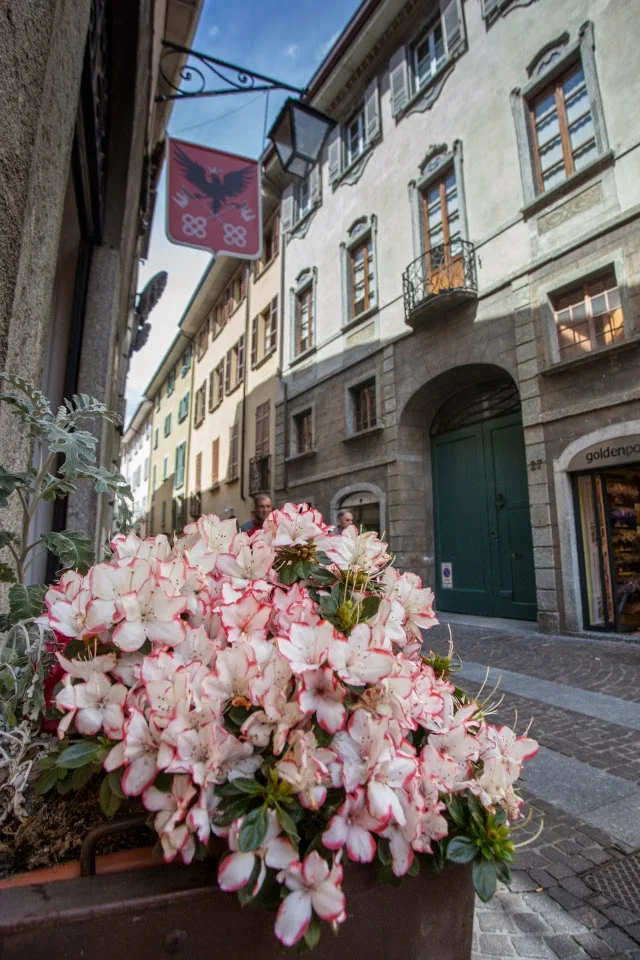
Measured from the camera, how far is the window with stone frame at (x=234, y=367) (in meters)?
19.1

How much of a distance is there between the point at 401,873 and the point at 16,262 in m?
1.49

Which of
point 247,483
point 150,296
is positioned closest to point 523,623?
point 150,296

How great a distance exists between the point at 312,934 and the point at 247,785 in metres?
0.17

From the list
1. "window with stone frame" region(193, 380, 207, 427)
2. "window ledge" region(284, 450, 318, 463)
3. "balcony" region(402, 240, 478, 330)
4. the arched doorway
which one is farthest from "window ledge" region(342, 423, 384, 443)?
"window with stone frame" region(193, 380, 207, 427)

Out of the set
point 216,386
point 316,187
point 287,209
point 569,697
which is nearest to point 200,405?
point 216,386

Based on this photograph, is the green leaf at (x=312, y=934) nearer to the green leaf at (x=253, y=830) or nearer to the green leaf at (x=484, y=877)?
the green leaf at (x=253, y=830)

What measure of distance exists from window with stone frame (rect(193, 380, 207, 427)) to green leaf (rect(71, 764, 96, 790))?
2299 centimetres

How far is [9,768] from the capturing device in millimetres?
833

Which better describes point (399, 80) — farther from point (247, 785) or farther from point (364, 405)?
point (247, 785)

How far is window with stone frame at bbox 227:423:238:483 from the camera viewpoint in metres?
18.1

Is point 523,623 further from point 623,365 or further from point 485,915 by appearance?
point 485,915

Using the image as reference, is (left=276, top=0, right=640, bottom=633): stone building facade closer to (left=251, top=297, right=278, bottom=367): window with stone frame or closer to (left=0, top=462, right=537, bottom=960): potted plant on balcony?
(left=251, top=297, right=278, bottom=367): window with stone frame

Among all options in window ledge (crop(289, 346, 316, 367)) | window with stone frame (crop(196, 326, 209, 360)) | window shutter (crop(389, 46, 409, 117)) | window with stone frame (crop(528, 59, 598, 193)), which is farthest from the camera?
window with stone frame (crop(196, 326, 209, 360))

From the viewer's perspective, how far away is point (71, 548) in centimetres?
132
